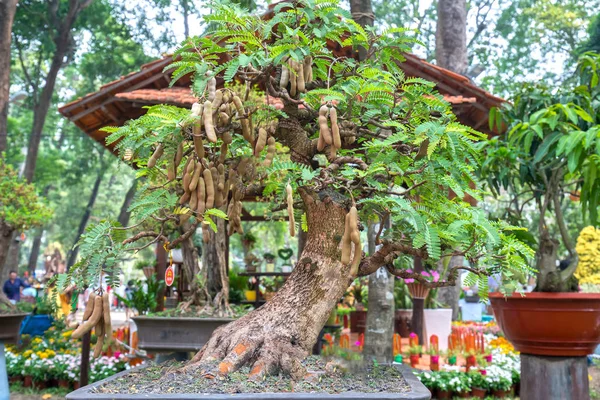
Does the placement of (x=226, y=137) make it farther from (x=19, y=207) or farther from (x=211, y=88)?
(x=19, y=207)

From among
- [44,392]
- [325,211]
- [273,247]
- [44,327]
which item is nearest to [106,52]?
[44,327]

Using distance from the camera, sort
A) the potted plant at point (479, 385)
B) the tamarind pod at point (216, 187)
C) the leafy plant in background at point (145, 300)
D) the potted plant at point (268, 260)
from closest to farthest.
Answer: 1. the tamarind pod at point (216, 187)
2. the potted plant at point (479, 385)
3. the leafy plant in background at point (145, 300)
4. the potted plant at point (268, 260)

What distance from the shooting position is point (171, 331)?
5.98 metres

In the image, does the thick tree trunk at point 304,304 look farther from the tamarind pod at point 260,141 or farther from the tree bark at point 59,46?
the tree bark at point 59,46

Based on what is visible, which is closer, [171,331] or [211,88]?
[211,88]

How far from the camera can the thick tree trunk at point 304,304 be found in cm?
298

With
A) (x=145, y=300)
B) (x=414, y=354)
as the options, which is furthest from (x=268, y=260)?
(x=414, y=354)

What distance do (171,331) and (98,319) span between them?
3709 mm

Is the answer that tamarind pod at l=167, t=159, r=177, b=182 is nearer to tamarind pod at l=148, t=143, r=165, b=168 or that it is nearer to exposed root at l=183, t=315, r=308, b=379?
tamarind pod at l=148, t=143, r=165, b=168

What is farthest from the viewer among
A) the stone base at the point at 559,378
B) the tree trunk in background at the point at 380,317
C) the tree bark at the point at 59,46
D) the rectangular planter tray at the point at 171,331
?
the tree bark at the point at 59,46

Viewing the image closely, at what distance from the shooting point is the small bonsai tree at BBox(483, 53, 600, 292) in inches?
158

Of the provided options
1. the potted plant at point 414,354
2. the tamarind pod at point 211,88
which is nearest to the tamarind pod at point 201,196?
the tamarind pod at point 211,88

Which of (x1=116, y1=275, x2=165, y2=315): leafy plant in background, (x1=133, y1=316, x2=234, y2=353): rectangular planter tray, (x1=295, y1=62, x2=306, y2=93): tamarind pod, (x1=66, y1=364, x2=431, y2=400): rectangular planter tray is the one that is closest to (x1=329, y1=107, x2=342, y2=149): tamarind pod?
(x1=295, y1=62, x2=306, y2=93): tamarind pod

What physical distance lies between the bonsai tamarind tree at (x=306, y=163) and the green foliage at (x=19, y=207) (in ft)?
16.2
